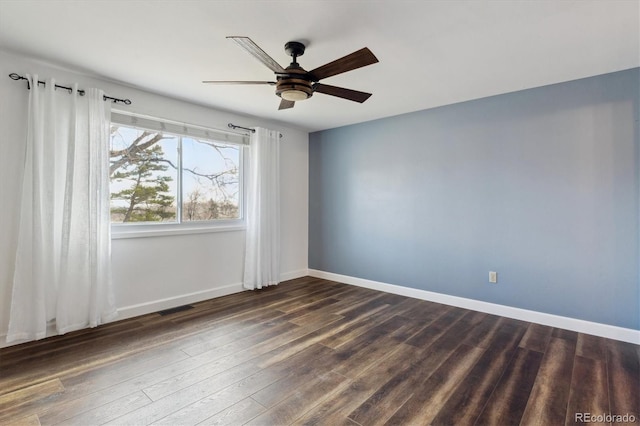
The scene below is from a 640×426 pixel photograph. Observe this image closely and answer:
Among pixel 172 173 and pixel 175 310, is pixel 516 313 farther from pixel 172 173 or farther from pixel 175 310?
pixel 172 173

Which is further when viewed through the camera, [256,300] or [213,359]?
[256,300]

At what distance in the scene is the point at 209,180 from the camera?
13.5 ft

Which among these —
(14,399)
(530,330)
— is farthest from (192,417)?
(530,330)

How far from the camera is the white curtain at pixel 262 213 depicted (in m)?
4.34

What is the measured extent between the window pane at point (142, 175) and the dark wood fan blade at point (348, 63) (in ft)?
7.53

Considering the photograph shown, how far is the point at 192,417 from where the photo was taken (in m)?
1.74

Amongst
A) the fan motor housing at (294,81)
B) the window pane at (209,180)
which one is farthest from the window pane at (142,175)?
the fan motor housing at (294,81)

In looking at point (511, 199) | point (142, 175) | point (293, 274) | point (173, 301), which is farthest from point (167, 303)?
point (511, 199)

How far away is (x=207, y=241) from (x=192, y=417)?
251 cm

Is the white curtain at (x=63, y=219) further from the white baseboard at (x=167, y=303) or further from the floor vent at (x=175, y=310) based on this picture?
the floor vent at (x=175, y=310)

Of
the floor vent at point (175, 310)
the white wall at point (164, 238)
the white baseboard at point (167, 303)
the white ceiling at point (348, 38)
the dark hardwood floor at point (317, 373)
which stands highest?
the white ceiling at point (348, 38)

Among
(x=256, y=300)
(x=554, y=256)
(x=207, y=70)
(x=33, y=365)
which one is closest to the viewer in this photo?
(x=33, y=365)

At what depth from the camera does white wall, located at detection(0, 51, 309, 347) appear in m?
2.58

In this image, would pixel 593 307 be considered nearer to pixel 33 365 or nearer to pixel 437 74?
pixel 437 74
